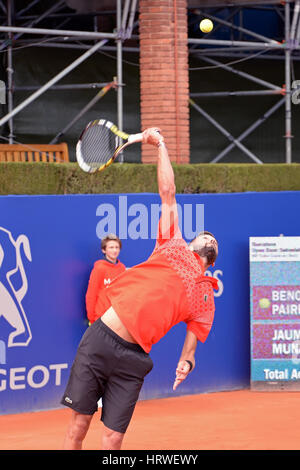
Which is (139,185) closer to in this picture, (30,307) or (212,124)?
(30,307)

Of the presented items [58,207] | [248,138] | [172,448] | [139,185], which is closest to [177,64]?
[139,185]

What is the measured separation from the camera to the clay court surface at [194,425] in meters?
8.05

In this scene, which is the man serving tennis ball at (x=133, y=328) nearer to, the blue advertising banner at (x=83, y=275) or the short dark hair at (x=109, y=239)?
the blue advertising banner at (x=83, y=275)

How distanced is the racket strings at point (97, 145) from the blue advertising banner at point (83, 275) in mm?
1967

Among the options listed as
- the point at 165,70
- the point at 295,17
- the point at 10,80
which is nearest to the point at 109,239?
the point at 165,70

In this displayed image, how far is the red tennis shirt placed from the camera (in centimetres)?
578

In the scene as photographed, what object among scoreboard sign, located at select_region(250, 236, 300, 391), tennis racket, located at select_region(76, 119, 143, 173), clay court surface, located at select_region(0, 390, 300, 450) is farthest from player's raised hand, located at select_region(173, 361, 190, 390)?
scoreboard sign, located at select_region(250, 236, 300, 391)

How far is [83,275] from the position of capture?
9.49 meters

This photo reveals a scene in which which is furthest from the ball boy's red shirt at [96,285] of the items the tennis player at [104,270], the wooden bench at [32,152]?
the wooden bench at [32,152]

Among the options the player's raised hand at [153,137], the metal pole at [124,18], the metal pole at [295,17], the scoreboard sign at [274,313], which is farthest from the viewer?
the metal pole at [295,17]

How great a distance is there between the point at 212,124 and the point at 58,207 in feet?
28.9

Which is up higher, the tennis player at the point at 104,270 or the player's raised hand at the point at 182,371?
the tennis player at the point at 104,270

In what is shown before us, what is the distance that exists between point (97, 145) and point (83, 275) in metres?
2.44
